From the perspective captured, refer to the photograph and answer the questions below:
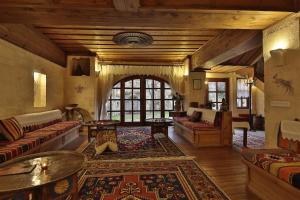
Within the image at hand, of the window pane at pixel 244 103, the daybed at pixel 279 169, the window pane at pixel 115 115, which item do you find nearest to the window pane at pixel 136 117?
the window pane at pixel 115 115

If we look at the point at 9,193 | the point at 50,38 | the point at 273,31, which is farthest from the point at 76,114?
the point at 273,31

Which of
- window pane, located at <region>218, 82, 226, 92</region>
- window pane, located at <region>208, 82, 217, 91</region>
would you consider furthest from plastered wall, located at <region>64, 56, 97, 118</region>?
window pane, located at <region>218, 82, 226, 92</region>

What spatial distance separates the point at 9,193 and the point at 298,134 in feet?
10.1

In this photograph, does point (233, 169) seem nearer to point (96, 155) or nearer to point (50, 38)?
point (96, 155)

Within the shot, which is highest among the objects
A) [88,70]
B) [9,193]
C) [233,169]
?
[88,70]

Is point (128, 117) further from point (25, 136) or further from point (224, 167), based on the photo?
point (224, 167)

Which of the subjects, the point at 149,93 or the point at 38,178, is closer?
the point at 38,178

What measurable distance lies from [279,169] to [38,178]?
6.92 feet

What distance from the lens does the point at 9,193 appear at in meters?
1.17

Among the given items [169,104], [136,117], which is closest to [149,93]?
[169,104]

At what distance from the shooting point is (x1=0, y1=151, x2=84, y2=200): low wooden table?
1.22 m

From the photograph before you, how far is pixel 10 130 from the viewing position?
302 centimetres

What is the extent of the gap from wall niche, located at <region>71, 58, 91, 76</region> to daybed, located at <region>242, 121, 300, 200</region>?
18.0ft

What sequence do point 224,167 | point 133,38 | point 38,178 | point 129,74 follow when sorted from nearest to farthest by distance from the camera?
point 38,178 < point 224,167 < point 133,38 < point 129,74
